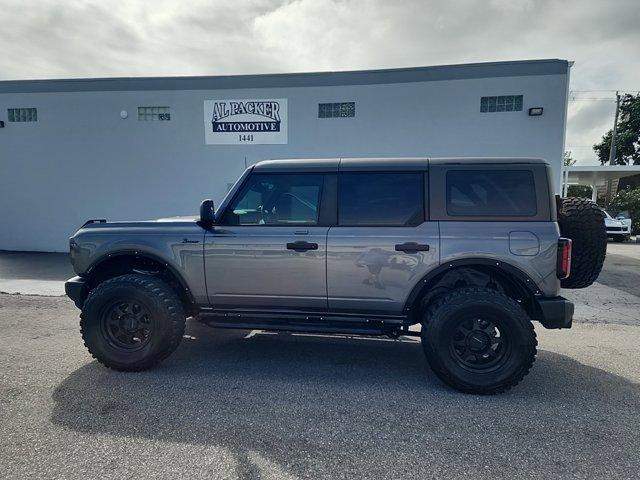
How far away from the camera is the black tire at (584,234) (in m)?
3.40

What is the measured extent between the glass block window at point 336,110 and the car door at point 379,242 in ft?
22.5

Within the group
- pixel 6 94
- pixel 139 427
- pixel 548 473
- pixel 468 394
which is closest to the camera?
pixel 548 473

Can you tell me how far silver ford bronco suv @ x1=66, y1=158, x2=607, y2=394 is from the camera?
3191 millimetres

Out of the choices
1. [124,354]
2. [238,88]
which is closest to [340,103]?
[238,88]

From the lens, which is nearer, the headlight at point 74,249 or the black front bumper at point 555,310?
the black front bumper at point 555,310

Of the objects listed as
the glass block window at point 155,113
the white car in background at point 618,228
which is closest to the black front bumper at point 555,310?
the glass block window at point 155,113

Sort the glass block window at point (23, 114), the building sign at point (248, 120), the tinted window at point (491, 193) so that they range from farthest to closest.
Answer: the glass block window at point (23, 114), the building sign at point (248, 120), the tinted window at point (491, 193)

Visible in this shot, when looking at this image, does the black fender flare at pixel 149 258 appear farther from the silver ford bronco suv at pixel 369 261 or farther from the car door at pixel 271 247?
the car door at pixel 271 247

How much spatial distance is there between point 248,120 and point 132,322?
7.64 m

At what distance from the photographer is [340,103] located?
9.82 meters

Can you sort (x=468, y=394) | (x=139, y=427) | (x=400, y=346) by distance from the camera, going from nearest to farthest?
(x=139, y=427)
(x=468, y=394)
(x=400, y=346)

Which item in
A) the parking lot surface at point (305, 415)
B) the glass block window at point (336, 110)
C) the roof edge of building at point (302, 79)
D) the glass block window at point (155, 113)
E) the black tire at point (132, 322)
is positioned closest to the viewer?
the parking lot surface at point (305, 415)

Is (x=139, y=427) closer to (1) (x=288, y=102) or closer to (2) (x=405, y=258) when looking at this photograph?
(2) (x=405, y=258)

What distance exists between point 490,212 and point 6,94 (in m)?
13.7
